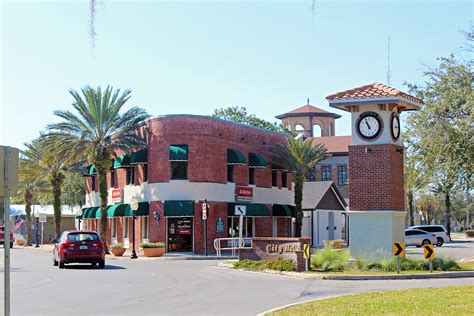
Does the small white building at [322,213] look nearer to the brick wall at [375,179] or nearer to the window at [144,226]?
the window at [144,226]

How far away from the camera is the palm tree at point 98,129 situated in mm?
45656

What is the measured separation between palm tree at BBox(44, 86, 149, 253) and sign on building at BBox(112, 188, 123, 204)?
2.54 meters

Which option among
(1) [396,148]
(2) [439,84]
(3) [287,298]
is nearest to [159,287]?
(3) [287,298]

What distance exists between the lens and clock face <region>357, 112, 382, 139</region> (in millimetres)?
28203

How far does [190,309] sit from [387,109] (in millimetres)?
15087

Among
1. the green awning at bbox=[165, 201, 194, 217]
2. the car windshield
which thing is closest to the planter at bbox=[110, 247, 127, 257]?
the green awning at bbox=[165, 201, 194, 217]

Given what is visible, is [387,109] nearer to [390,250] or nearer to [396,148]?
[396,148]

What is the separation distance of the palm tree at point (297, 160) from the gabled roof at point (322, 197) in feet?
20.7

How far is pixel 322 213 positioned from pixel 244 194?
1419 centimetres

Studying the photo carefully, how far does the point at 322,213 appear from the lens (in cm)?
6097

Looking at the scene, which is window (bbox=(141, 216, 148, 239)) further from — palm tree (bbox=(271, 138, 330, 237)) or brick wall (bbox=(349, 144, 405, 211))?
brick wall (bbox=(349, 144, 405, 211))

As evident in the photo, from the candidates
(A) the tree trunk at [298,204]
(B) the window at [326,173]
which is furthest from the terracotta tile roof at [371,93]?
(B) the window at [326,173]

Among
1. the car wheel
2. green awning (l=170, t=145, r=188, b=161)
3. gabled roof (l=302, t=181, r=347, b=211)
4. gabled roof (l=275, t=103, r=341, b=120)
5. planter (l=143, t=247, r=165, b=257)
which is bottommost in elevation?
the car wheel

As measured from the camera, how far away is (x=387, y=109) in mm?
28172
